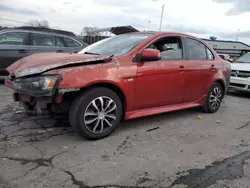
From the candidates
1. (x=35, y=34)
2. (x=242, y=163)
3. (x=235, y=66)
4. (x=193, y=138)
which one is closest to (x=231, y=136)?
(x=193, y=138)

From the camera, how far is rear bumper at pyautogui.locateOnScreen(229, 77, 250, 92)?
7527 millimetres

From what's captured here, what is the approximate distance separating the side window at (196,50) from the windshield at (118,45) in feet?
3.35

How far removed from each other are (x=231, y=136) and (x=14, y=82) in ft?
11.3

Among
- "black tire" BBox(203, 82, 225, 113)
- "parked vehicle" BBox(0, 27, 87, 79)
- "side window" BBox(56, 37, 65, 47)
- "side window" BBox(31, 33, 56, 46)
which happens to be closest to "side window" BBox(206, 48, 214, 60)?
"black tire" BBox(203, 82, 225, 113)

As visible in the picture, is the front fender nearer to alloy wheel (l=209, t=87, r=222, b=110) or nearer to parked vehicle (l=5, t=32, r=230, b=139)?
parked vehicle (l=5, t=32, r=230, b=139)

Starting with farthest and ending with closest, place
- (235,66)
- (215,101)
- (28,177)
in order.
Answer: (235,66) < (215,101) < (28,177)

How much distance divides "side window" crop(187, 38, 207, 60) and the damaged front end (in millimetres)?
2695

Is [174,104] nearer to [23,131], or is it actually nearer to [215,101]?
[215,101]

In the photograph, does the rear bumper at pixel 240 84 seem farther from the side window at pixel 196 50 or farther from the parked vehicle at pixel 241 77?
the side window at pixel 196 50

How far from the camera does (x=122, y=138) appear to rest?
12.1 ft

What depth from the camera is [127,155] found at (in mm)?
Answer: 3135

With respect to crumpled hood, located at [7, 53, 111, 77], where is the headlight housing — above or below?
below

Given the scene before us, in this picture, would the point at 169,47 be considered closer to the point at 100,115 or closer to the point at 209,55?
the point at 209,55

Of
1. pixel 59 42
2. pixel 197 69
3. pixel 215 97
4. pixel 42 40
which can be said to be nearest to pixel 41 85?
pixel 197 69
